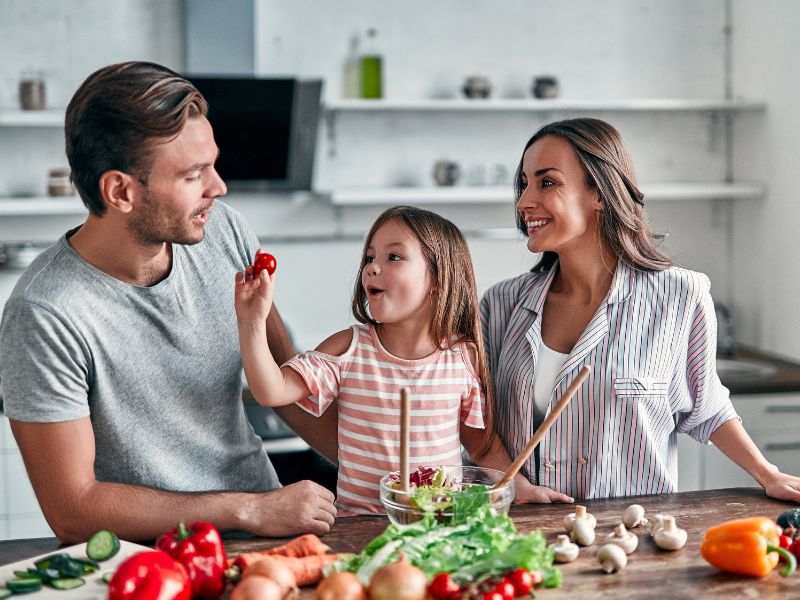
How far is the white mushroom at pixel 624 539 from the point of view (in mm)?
1530

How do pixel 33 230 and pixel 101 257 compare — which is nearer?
pixel 101 257

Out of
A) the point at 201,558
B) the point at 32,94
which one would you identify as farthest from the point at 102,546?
the point at 32,94

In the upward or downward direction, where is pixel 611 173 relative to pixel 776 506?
upward

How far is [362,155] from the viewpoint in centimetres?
409

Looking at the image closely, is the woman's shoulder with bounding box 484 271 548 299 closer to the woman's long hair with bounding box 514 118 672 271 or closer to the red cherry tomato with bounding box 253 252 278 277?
the woman's long hair with bounding box 514 118 672 271

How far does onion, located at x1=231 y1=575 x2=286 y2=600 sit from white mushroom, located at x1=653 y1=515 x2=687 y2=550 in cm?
63

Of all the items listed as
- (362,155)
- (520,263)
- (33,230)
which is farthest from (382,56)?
(33,230)

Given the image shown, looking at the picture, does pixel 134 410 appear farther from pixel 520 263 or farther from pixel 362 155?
pixel 520 263

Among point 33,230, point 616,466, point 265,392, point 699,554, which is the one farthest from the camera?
point 33,230

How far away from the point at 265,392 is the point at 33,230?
8.10 feet

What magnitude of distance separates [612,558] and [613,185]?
0.82 m

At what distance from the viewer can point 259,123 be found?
12.0ft

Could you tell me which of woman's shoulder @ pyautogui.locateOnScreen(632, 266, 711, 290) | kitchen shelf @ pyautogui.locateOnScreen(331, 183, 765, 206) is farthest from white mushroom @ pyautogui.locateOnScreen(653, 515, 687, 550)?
kitchen shelf @ pyautogui.locateOnScreen(331, 183, 765, 206)

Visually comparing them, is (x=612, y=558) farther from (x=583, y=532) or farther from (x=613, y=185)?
(x=613, y=185)
